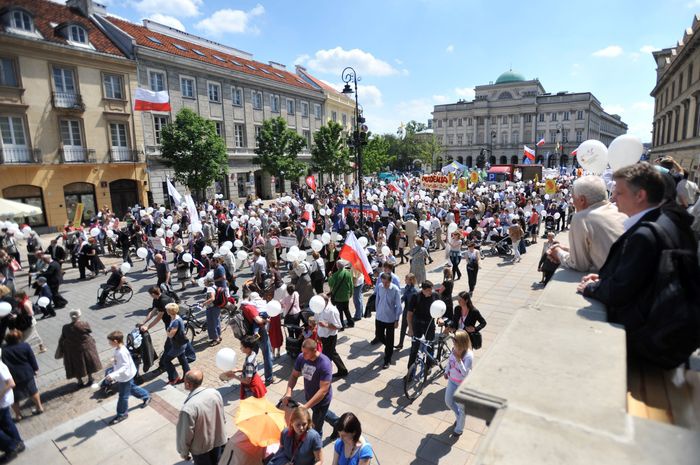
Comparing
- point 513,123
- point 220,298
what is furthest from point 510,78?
point 220,298

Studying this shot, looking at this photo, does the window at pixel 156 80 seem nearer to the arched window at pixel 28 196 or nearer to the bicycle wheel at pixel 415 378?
the arched window at pixel 28 196

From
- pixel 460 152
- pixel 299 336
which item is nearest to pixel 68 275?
pixel 299 336

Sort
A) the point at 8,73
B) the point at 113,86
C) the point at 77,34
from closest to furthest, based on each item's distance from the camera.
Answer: the point at 8,73 → the point at 77,34 → the point at 113,86

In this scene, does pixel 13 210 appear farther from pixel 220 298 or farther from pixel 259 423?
pixel 259 423

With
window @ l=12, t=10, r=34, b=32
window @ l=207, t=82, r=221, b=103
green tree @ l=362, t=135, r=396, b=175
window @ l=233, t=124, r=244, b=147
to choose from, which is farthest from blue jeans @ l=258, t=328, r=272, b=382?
green tree @ l=362, t=135, r=396, b=175

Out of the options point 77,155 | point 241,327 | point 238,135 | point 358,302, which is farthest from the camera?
point 238,135

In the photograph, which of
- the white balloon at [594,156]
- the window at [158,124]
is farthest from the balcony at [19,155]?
the white balloon at [594,156]

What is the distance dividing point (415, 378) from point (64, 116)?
28.5 meters

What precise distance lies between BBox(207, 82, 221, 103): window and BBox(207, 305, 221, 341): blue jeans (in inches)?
1226

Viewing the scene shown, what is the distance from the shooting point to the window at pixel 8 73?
2317 cm

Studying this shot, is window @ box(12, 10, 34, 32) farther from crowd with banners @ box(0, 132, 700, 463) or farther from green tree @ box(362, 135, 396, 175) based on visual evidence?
green tree @ box(362, 135, 396, 175)

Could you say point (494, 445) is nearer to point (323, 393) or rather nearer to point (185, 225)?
point (323, 393)

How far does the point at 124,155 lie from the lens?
2891 centimetres

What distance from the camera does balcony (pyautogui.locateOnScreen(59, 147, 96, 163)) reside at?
2577cm
